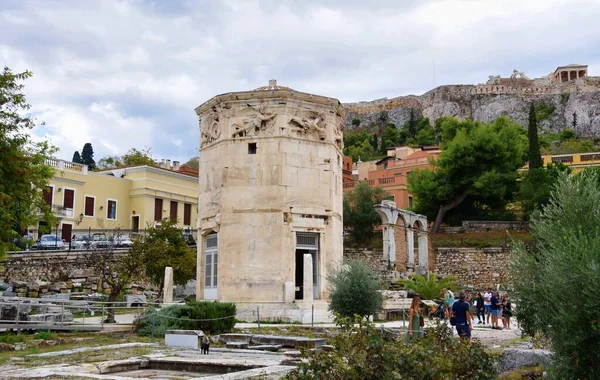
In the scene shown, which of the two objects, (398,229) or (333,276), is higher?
(398,229)

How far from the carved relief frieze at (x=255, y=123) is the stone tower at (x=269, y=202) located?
0.03m

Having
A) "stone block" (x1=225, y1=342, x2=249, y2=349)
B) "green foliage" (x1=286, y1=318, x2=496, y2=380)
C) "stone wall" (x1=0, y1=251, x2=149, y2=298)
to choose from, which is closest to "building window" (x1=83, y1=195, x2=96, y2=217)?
"stone wall" (x1=0, y1=251, x2=149, y2=298)

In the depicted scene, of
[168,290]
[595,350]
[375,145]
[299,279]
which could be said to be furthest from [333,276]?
[375,145]

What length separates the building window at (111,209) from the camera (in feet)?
155

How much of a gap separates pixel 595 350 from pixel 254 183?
15.8m

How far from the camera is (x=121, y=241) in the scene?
39.2m

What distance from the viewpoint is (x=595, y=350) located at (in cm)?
640

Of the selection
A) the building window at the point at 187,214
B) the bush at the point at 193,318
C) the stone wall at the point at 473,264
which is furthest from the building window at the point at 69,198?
the bush at the point at 193,318

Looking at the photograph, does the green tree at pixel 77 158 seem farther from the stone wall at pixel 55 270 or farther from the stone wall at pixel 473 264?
the stone wall at pixel 473 264

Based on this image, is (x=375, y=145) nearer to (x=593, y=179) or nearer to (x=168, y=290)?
(x=168, y=290)

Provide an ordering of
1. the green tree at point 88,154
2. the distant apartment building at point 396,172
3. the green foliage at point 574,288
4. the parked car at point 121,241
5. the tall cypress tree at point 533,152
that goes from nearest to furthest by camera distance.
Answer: the green foliage at point 574,288, the parked car at point 121,241, the tall cypress tree at point 533,152, the distant apartment building at point 396,172, the green tree at point 88,154

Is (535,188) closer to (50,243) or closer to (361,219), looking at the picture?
(361,219)

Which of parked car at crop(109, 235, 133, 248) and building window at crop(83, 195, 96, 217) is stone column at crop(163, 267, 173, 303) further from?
building window at crop(83, 195, 96, 217)

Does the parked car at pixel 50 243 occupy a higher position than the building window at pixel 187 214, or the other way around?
the building window at pixel 187 214
